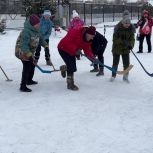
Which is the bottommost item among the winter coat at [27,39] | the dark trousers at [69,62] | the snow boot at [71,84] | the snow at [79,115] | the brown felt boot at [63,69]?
the snow at [79,115]

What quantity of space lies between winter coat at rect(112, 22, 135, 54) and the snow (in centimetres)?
74

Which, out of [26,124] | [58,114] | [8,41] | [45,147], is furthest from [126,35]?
[8,41]

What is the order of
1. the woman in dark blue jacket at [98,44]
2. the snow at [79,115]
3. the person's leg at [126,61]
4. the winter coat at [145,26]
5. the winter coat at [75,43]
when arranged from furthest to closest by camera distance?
1. the winter coat at [145,26]
2. the woman in dark blue jacket at [98,44]
3. the person's leg at [126,61]
4. the winter coat at [75,43]
5. the snow at [79,115]

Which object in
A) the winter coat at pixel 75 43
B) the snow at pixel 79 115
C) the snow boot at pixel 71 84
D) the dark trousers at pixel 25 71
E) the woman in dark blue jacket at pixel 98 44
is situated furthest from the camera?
the woman in dark blue jacket at pixel 98 44

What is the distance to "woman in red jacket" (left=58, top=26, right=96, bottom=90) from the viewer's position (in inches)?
323

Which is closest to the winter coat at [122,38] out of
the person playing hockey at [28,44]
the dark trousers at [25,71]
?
the person playing hockey at [28,44]

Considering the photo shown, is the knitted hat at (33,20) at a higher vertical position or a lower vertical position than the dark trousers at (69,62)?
higher

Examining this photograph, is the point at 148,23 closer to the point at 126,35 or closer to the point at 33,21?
the point at 126,35

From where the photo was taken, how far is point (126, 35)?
9047 mm

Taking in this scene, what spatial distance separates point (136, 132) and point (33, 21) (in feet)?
10.6

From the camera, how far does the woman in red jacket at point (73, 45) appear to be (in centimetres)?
821

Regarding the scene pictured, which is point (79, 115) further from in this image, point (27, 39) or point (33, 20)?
point (33, 20)

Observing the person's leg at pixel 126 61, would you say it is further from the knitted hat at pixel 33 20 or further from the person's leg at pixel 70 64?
the knitted hat at pixel 33 20

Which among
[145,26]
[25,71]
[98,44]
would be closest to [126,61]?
[98,44]
